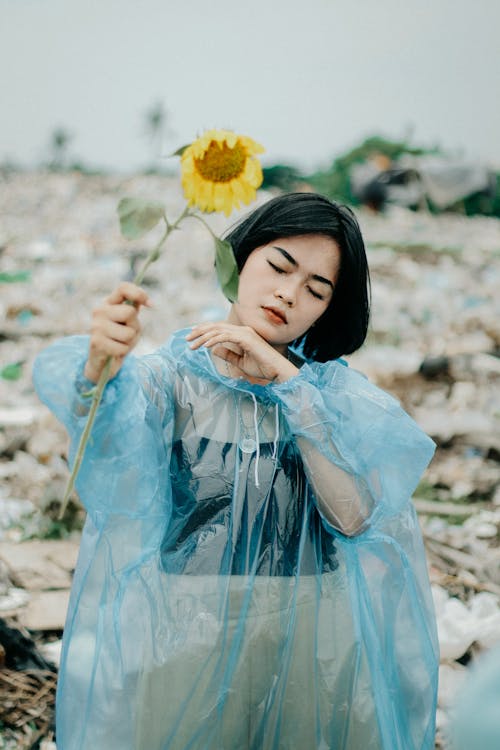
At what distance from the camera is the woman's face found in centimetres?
136

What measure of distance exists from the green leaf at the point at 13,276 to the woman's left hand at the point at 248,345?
242 inches

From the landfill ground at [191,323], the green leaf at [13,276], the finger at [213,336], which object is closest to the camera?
the finger at [213,336]

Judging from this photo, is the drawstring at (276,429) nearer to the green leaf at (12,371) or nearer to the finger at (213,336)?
the finger at (213,336)

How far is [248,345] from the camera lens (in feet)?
4.14

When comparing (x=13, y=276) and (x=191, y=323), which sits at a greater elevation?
(x=191, y=323)

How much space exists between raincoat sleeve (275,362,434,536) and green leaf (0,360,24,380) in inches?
151

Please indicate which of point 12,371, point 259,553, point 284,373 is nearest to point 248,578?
point 259,553

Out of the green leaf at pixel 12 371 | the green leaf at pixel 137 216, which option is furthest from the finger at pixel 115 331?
the green leaf at pixel 12 371

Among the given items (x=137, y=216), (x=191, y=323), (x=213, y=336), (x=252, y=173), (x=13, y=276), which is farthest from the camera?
(x=13, y=276)

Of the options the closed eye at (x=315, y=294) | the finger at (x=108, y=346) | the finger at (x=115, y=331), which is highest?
the finger at (x=115, y=331)

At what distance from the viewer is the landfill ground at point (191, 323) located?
7.25 feet

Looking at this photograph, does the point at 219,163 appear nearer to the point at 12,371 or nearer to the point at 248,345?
the point at 248,345

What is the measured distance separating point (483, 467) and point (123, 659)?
9.02 feet

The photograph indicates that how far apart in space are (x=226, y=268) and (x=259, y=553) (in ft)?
1.76
